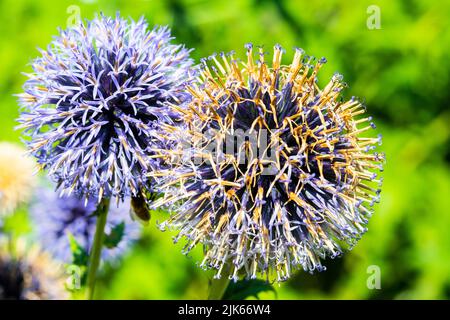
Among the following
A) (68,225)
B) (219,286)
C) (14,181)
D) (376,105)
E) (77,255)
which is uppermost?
(376,105)

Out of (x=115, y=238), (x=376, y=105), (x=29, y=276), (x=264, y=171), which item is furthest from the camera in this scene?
(x=376, y=105)

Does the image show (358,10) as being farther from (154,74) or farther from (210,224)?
(210,224)

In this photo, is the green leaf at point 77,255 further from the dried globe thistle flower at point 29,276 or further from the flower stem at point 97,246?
the dried globe thistle flower at point 29,276

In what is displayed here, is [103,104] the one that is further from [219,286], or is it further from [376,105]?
[376,105]

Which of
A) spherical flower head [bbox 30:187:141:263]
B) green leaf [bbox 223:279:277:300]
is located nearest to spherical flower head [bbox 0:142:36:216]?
spherical flower head [bbox 30:187:141:263]

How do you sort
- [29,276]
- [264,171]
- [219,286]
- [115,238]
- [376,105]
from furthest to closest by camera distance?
[376,105] < [29,276] < [115,238] < [219,286] < [264,171]

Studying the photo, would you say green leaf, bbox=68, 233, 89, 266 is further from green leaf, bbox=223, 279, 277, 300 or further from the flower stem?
green leaf, bbox=223, 279, 277, 300

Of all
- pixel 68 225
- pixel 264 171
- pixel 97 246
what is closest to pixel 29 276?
pixel 68 225
